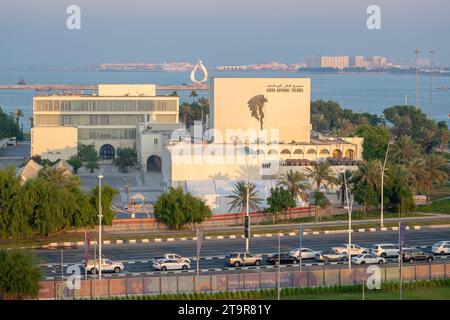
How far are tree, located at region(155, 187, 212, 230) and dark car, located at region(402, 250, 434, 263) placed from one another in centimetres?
1131

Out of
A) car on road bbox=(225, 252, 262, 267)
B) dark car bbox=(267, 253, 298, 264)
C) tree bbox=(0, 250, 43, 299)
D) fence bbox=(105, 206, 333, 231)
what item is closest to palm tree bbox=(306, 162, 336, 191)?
fence bbox=(105, 206, 333, 231)

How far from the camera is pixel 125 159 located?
248 feet

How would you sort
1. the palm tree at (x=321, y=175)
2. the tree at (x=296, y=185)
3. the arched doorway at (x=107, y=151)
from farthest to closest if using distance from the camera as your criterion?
1. the arched doorway at (x=107, y=151)
2. the palm tree at (x=321, y=175)
3. the tree at (x=296, y=185)

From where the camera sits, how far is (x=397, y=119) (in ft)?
314

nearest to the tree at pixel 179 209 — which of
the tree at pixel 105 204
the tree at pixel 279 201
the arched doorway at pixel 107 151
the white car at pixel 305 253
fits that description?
the tree at pixel 105 204

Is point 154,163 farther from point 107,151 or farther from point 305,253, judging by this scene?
point 305,253

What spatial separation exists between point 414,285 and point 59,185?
20099 mm

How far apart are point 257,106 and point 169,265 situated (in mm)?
30413

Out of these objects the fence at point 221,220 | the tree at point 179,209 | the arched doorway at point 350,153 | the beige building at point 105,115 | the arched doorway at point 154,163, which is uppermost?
the beige building at point 105,115

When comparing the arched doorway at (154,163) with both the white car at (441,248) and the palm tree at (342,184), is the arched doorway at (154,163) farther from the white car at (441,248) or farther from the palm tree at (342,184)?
the white car at (441,248)

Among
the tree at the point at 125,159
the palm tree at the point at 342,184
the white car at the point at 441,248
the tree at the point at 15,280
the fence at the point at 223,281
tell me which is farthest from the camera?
the tree at the point at 125,159

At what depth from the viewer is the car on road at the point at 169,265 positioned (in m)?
39.5

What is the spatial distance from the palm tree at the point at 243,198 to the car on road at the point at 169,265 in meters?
11.6

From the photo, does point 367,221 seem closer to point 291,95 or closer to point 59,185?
point 59,185
